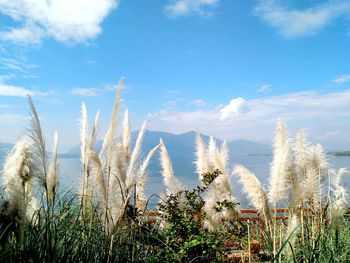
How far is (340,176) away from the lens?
16.8 feet

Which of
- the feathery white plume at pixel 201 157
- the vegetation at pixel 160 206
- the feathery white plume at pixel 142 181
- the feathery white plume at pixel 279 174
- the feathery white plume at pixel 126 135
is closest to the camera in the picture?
the vegetation at pixel 160 206

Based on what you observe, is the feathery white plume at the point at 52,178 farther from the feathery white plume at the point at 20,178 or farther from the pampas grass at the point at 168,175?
the pampas grass at the point at 168,175

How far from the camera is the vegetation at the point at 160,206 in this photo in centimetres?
282

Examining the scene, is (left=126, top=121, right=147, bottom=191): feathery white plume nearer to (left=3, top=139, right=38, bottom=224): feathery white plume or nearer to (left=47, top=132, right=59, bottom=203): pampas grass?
(left=47, top=132, right=59, bottom=203): pampas grass

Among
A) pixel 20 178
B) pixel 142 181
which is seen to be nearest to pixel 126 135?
pixel 142 181

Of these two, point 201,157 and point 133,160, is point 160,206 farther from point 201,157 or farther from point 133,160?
point 133,160

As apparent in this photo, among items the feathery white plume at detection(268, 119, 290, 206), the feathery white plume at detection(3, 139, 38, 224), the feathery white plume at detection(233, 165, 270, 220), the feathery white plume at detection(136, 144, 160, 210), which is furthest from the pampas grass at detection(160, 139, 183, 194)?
the feathery white plume at detection(3, 139, 38, 224)

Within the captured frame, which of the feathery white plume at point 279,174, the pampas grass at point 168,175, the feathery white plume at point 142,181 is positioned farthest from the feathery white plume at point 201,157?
the feathery white plume at point 279,174

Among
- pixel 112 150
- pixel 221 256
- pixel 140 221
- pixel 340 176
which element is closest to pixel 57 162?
pixel 112 150

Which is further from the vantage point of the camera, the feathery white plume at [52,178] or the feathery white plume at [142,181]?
the feathery white plume at [142,181]

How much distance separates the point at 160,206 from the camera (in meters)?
4.66

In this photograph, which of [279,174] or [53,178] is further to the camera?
[53,178]

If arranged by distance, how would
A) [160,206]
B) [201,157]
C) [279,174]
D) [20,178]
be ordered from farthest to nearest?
1. [201,157]
2. [160,206]
3. [279,174]
4. [20,178]

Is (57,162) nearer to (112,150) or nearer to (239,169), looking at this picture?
(112,150)
